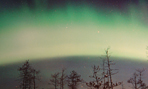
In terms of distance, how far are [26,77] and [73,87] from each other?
1013 centimetres

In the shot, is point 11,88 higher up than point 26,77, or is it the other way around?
point 26,77

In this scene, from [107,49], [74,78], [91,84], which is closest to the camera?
[91,84]

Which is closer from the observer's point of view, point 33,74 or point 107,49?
point 107,49

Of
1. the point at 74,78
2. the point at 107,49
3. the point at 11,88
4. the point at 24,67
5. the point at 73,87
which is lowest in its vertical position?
the point at 11,88

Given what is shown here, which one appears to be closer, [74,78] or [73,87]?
[73,87]

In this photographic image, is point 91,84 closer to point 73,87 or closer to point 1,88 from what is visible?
point 73,87

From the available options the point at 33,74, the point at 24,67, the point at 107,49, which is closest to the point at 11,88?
the point at 33,74

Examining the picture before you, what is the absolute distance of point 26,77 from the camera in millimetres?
19609

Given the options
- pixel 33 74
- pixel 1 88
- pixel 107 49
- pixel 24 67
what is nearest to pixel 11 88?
pixel 1 88

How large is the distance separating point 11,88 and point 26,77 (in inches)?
1444

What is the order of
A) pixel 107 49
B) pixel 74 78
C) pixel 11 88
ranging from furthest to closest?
pixel 11 88 < pixel 74 78 < pixel 107 49

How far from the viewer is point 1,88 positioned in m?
46.1

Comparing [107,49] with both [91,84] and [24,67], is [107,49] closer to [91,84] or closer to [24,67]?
[91,84]

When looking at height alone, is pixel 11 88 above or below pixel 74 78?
below
